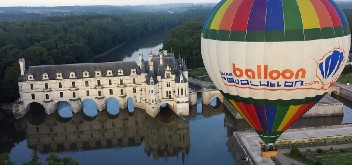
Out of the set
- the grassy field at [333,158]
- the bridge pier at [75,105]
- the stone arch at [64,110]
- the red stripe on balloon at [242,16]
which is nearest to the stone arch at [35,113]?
the stone arch at [64,110]

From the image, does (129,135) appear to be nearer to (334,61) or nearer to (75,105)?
(75,105)

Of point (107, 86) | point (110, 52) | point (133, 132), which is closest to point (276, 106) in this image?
point (133, 132)

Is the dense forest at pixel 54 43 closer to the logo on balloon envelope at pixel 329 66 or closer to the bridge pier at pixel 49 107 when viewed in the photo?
the bridge pier at pixel 49 107

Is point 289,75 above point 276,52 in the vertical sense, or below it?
below

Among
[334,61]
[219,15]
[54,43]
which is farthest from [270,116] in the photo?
[54,43]

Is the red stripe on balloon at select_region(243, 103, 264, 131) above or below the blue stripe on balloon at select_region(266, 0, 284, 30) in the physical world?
below

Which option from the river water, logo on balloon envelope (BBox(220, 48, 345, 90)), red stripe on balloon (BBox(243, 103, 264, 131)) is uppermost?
logo on balloon envelope (BBox(220, 48, 345, 90))

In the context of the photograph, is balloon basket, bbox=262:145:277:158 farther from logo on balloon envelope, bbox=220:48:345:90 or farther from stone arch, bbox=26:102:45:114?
stone arch, bbox=26:102:45:114

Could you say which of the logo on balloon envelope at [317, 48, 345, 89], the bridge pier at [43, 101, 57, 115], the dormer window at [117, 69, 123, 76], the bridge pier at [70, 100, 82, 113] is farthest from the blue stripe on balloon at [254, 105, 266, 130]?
the bridge pier at [43, 101, 57, 115]
